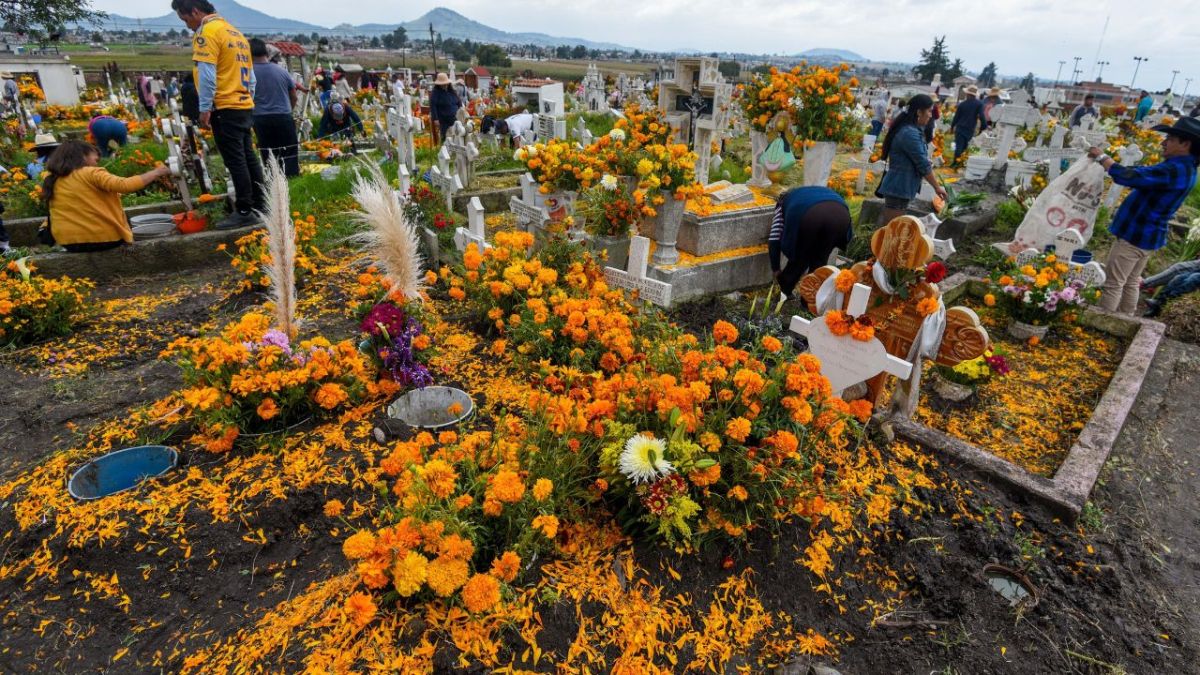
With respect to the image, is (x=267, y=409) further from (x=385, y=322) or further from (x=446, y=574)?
(x=446, y=574)

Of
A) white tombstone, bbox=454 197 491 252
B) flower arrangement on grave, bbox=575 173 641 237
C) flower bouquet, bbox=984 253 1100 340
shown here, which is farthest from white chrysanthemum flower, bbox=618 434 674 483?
flower bouquet, bbox=984 253 1100 340

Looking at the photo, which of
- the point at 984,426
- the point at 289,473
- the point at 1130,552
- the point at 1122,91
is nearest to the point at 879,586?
the point at 1130,552

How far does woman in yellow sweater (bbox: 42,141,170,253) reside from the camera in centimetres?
493

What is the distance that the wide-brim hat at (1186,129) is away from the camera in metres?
4.76

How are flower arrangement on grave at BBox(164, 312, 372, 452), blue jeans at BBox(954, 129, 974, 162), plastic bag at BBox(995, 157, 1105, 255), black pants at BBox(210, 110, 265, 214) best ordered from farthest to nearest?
blue jeans at BBox(954, 129, 974, 162) → plastic bag at BBox(995, 157, 1105, 255) → black pants at BBox(210, 110, 265, 214) → flower arrangement on grave at BBox(164, 312, 372, 452)

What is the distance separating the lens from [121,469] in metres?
2.85

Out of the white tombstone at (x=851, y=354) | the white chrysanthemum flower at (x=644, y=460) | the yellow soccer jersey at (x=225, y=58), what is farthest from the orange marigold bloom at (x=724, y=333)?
the yellow soccer jersey at (x=225, y=58)

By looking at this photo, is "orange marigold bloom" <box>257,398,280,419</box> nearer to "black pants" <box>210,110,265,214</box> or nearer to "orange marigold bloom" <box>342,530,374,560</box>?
"orange marigold bloom" <box>342,530,374,560</box>

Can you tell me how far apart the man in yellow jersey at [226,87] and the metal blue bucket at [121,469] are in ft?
11.7

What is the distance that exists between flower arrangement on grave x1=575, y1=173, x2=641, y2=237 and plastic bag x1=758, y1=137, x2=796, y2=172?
3081mm

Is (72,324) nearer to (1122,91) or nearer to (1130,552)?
(1130,552)

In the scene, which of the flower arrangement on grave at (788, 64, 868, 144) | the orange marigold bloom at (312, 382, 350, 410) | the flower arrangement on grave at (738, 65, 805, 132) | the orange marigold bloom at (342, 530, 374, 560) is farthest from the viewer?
the flower arrangement on grave at (738, 65, 805, 132)

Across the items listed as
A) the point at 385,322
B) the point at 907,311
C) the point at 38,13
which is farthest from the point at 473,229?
the point at 38,13

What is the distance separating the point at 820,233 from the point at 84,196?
634 centimetres
